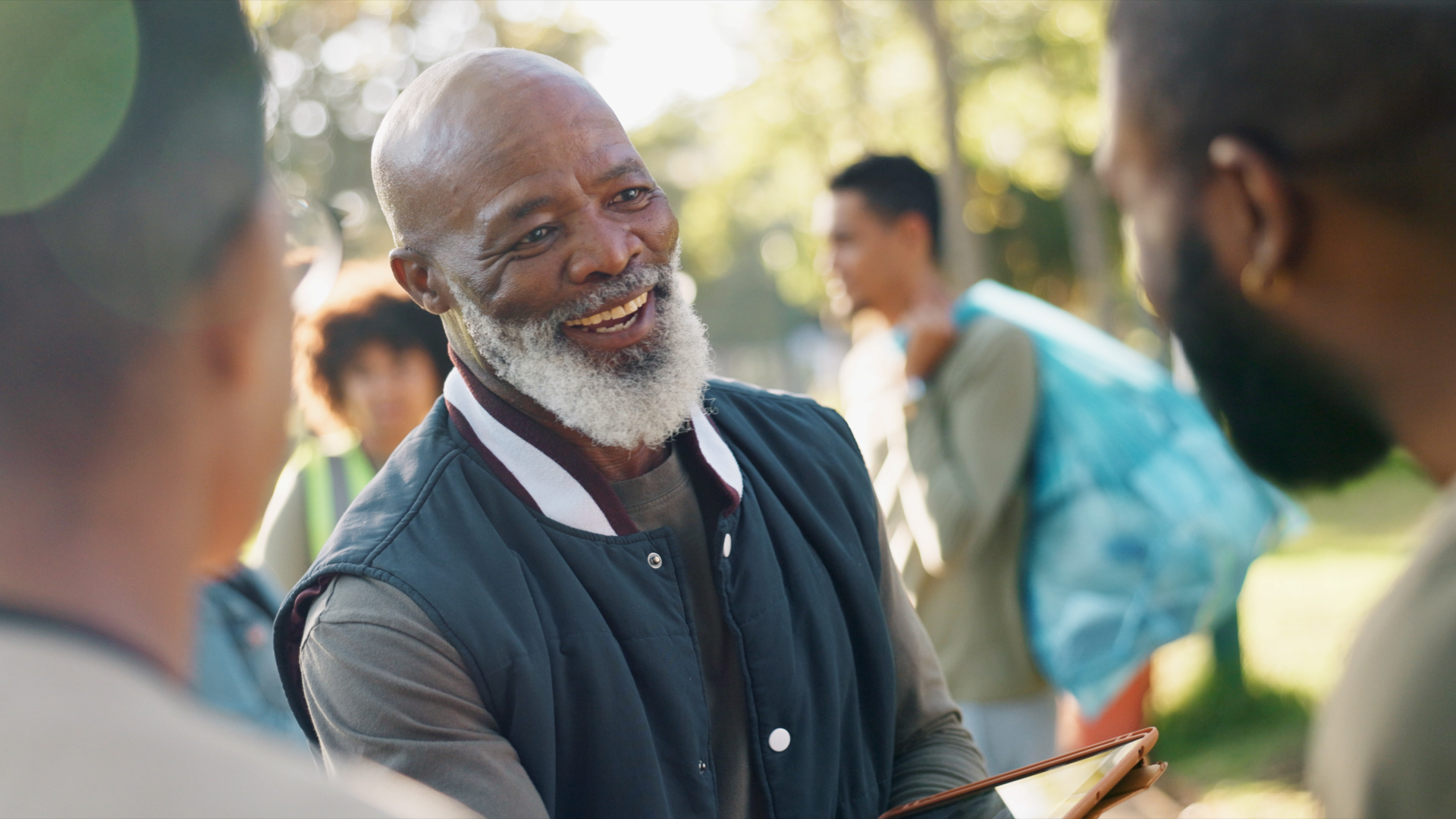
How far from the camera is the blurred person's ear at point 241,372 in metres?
0.73

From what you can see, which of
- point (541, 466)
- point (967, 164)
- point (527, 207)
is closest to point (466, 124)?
point (527, 207)

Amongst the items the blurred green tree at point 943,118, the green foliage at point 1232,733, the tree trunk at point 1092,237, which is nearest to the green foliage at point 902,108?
the blurred green tree at point 943,118

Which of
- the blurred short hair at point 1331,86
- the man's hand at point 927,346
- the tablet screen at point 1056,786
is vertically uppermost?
the blurred short hair at point 1331,86

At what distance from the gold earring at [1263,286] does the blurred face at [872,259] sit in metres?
3.04

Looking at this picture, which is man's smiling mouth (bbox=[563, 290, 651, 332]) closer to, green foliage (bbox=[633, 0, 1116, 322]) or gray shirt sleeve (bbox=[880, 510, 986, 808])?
gray shirt sleeve (bbox=[880, 510, 986, 808])

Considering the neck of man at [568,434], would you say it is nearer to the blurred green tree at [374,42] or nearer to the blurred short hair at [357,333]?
the blurred short hair at [357,333]

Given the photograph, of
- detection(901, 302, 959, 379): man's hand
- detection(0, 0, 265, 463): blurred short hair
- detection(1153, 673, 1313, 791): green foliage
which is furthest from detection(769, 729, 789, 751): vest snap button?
detection(1153, 673, 1313, 791): green foliage

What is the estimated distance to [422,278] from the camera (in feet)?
6.74

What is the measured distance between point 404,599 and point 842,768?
31.5 inches

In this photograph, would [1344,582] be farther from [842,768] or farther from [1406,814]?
[1406,814]

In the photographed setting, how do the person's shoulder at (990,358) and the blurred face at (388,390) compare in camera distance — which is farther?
the blurred face at (388,390)

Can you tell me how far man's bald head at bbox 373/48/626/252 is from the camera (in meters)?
1.88

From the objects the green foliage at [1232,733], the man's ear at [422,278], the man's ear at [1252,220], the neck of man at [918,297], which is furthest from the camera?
the green foliage at [1232,733]

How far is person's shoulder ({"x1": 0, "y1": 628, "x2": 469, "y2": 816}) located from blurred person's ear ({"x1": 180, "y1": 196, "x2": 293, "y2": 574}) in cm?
12
